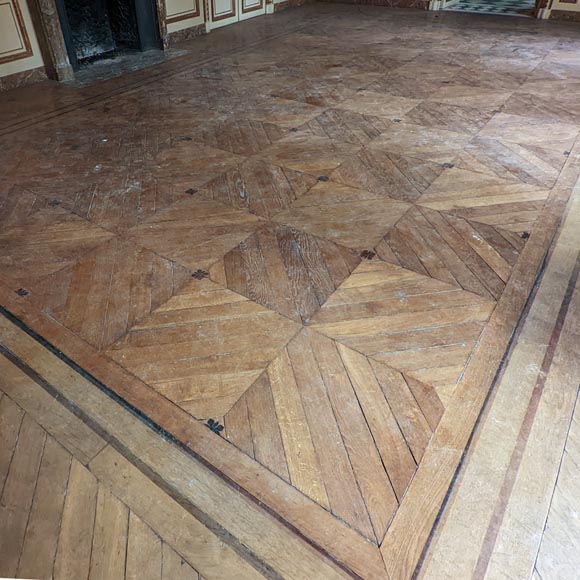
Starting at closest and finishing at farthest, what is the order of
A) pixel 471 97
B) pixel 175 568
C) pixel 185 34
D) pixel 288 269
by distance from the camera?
pixel 175 568 < pixel 288 269 < pixel 471 97 < pixel 185 34

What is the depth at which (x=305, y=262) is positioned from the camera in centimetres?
245

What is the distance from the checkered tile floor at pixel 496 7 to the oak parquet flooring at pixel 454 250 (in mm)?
6692

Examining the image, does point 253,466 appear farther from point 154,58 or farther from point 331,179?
point 154,58

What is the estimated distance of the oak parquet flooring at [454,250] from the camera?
2.32m

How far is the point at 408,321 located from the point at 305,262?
25.0 inches

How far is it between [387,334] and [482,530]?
2.69 feet

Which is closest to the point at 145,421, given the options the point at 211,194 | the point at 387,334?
the point at 387,334

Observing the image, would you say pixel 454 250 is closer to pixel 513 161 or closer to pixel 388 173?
pixel 388 173

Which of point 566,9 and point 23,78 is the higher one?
point 566,9

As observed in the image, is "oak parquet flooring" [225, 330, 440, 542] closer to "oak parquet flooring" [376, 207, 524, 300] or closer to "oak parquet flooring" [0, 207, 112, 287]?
"oak parquet flooring" [376, 207, 524, 300]

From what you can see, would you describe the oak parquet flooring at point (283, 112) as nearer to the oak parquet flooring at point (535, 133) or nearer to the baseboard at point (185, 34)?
the oak parquet flooring at point (535, 133)

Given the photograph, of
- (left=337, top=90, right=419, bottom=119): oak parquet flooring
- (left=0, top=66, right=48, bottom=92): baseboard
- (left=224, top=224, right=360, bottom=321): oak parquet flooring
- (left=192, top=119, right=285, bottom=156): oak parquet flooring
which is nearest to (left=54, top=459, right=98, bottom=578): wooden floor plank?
(left=224, top=224, right=360, bottom=321): oak parquet flooring

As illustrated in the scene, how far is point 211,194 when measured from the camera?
304cm

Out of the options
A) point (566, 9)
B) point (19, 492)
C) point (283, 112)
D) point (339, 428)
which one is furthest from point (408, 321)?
point (566, 9)
